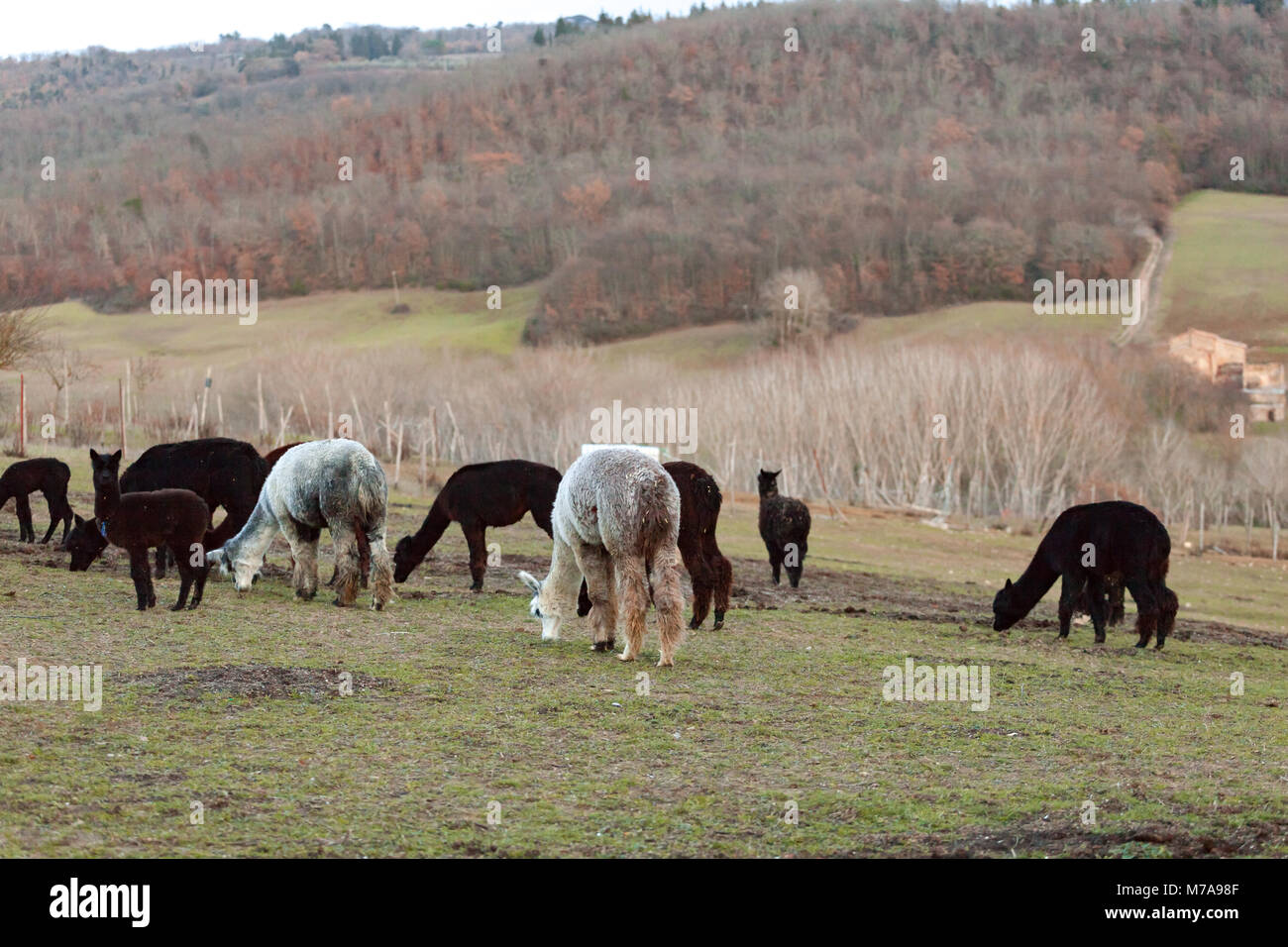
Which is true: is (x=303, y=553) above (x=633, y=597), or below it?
below

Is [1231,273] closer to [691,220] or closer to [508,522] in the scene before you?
[691,220]

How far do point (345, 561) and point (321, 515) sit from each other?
57 cm

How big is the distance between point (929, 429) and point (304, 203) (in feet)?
Answer: 440

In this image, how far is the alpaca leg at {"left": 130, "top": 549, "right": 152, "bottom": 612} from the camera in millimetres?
14383

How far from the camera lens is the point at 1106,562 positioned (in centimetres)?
1703

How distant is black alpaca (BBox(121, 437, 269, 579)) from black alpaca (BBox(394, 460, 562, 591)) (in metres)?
2.03

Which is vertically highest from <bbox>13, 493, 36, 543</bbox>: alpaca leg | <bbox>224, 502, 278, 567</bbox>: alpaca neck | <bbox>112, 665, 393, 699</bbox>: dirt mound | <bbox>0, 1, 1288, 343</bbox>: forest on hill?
<bbox>0, 1, 1288, 343</bbox>: forest on hill

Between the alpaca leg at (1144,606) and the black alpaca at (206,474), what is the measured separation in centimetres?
1077

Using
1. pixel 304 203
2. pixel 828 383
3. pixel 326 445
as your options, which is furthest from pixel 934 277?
pixel 326 445

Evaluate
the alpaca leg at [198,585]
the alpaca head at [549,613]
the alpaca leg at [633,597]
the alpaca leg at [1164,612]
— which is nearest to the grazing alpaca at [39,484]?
the alpaca leg at [198,585]

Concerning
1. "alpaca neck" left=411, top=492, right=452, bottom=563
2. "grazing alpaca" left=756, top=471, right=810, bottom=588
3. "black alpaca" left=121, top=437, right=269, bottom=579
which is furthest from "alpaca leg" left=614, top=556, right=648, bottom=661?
"grazing alpaca" left=756, top=471, right=810, bottom=588

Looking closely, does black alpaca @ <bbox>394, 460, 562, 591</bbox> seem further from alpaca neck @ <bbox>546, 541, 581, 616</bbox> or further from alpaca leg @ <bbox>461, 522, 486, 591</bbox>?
alpaca neck @ <bbox>546, 541, 581, 616</bbox>

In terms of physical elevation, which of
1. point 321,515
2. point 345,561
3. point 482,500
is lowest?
point 345,561

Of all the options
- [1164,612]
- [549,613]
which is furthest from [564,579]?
[1164,612]
